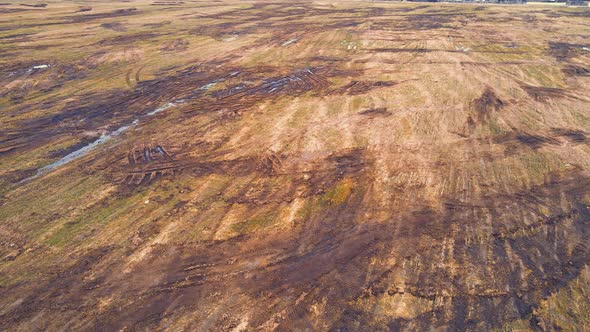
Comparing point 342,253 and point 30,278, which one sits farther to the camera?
point 342,253

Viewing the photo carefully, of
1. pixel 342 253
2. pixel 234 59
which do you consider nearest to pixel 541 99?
pixel 342 253

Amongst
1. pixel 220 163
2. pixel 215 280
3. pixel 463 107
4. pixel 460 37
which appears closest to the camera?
pixel 215 280

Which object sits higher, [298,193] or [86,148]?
[86,148]

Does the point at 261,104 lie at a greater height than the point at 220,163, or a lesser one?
greater

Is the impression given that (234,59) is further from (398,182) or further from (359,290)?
(359,290)

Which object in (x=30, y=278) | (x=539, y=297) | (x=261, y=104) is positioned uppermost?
(x=261, y=104)

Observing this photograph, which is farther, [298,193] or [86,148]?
[86,148]

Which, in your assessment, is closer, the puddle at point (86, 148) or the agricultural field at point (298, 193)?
the agricultural field at point (298, 193)

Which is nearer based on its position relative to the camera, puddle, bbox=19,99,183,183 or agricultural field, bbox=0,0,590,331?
agricultural field, bbox=0,0,590,331
